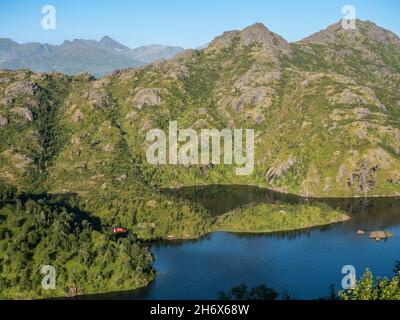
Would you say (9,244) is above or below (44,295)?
above
